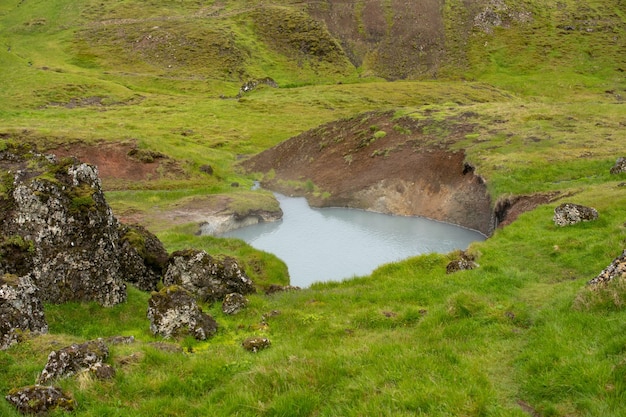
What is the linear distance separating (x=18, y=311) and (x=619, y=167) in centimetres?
3869

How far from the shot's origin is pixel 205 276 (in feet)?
72.5

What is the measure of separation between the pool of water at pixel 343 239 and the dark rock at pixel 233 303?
10.9 meters

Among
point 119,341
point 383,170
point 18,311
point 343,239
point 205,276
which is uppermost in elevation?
point 18,311

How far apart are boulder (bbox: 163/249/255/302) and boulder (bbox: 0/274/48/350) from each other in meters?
6.70

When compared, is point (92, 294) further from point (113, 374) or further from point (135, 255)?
point (113, 374)

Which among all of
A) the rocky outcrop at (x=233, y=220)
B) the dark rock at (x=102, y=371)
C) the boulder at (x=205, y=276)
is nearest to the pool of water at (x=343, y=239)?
the rocky outcrop at (x=233, y=220)

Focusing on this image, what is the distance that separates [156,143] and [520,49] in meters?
128

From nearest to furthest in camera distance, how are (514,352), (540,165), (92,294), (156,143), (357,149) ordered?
(514,352) → (92,294) → (540,165) → (357,149) → (156,143)

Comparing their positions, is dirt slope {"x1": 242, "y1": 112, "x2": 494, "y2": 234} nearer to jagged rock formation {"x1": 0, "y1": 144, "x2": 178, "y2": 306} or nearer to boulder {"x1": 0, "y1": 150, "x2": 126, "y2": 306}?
jagged rock formation {"x1": 0, "y1": 144, "x2": 178, "y2": 306}

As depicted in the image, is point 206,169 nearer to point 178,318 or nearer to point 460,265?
point 460,265

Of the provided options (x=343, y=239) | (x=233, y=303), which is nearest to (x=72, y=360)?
(x=233, y=303)

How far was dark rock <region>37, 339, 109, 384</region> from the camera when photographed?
38.8 ft

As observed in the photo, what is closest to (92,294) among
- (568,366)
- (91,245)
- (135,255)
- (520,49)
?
(91,245)

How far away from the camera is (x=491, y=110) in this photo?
198ft
